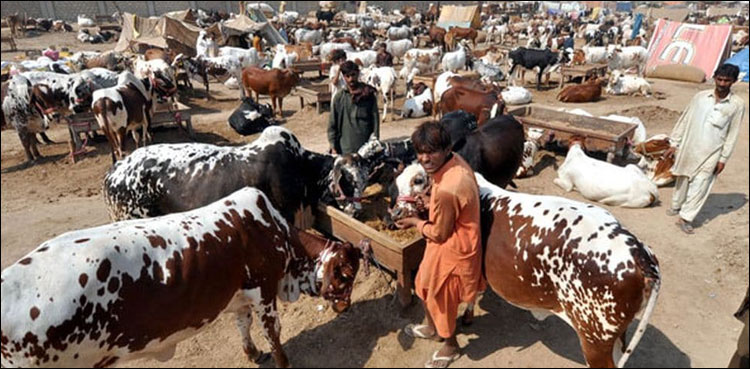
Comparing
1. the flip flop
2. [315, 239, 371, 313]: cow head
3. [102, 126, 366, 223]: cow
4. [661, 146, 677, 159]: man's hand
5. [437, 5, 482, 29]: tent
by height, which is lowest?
the flip flop

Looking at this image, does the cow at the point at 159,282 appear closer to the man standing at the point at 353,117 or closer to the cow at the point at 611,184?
the man standing at the point at 353,117

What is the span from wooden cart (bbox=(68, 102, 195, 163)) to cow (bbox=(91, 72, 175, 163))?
0.50m

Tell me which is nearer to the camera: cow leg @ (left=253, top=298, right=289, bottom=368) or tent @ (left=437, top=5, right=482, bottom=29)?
cow leg @ (left=253, top=298, right=289, bottom=368)

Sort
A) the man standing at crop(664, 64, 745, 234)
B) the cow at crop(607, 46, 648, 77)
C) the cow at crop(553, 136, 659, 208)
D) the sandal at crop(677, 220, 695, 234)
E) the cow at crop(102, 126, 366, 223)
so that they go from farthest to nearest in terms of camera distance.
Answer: the cow at crop(607, 46, 648, 77), the cow at crop(553, 136, 659, 208), the sandal at crop(677, 220, 695, 234), the man standing at crop(664, 64, 745, 234), the cow at crop(102, 126, 366, 223)

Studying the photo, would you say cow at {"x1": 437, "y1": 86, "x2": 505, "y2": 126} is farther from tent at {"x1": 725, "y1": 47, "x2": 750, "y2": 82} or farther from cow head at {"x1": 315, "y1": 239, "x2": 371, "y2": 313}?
tent at {"x1": 725, "y1": 47, "x2": 750, "y2": 82}

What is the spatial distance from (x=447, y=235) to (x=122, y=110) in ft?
24.7

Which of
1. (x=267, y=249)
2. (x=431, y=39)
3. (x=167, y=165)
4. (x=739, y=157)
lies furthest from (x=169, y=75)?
(x=431, y=39)

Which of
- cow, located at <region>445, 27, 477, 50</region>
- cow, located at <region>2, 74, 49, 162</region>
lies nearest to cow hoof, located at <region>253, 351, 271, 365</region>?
cow, located at <region>2, 74, 49, 162</region>

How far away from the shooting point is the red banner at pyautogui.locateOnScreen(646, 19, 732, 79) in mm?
17859

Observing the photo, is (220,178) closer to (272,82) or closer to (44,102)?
(44,102)

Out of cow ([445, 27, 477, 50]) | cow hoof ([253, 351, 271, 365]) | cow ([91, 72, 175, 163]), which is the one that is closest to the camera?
cow hoof ([253, 351, 271, 365])

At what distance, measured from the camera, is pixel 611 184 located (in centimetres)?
679

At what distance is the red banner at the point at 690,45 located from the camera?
17859mm

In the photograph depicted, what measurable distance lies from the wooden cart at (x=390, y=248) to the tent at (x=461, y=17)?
36.7 metres
